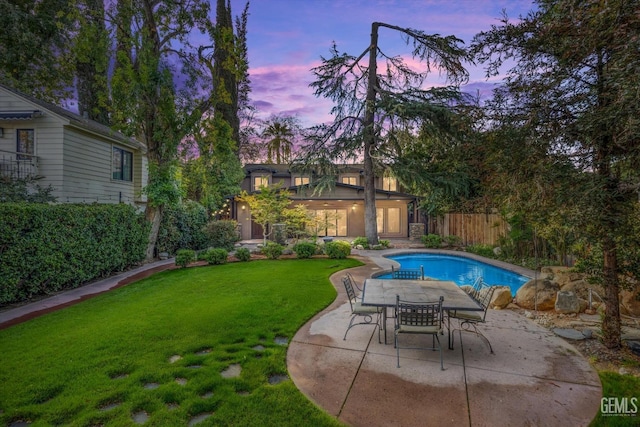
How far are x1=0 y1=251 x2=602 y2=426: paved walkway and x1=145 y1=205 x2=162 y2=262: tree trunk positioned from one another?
33.7ft

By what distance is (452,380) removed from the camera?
12.8 feet

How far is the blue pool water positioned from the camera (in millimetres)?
11617

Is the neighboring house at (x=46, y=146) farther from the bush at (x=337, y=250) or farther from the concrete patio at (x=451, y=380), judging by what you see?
the concrete patio at (x=451, y=380)

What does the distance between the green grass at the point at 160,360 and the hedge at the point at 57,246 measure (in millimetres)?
1470

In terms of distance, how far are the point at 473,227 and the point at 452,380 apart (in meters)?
15.5

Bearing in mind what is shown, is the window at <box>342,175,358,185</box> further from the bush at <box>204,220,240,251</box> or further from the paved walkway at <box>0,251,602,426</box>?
the paved walkway at <box>0,251,602,426</box>

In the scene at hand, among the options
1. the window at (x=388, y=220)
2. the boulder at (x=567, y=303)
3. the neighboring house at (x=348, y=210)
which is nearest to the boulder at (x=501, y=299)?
the boulder at (x=567, y=303)

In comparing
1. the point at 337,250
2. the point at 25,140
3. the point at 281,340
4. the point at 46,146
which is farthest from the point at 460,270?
the point at 25,140

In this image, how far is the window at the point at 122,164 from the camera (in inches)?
565

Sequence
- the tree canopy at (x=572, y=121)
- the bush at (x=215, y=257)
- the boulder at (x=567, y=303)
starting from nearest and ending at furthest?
1. the tree canopy at (x=572, y=121)
2. the boulder at (x=567, y=303)
3. the bush at (x=215, y=257)

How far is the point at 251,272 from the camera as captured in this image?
34.3 ft

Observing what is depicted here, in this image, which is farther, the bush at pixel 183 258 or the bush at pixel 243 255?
the bush at pixel 243 255

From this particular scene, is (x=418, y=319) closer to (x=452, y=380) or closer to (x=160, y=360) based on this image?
(x=452, y=380)

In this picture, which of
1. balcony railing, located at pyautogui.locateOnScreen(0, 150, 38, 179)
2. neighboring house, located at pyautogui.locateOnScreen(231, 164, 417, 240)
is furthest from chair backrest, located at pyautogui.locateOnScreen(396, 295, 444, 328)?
neighboring house, located at pyautogui.locateOnScreen(231, 164, 417, 240)
